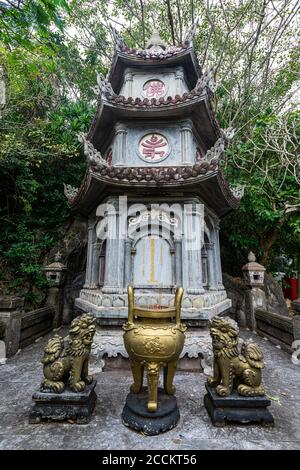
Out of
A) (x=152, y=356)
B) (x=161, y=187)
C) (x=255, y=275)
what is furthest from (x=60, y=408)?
(x=255, y=275)

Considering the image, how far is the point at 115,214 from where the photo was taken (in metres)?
6.32

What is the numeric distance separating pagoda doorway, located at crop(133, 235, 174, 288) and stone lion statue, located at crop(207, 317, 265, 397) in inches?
104

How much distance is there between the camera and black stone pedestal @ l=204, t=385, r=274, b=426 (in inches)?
130

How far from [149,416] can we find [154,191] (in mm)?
4586

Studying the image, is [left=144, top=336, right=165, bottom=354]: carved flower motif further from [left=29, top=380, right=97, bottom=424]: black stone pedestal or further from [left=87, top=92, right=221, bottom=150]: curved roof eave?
[left=87, top=92, right=221, bottom=150]: curved roof eave

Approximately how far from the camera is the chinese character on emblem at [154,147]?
279 inches

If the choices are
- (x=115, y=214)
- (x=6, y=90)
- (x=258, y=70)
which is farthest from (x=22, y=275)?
(x=258, y=70)

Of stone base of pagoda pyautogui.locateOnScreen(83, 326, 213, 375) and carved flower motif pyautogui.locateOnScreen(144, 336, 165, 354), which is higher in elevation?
carved flower motif pyautogui.locateOnScreen(144, 336, 165, 354)

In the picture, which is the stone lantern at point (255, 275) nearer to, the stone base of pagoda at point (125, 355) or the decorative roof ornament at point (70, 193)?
the stone base of pagoda at point (125, 355)

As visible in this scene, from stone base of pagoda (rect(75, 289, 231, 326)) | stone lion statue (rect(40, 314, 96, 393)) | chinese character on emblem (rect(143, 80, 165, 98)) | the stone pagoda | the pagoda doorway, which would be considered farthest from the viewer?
chinese character on emblem (rect(143, 80, 165, 98))

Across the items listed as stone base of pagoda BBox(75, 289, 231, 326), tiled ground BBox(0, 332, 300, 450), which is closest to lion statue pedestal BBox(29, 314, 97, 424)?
tiled ground BBox(0, 332, 300, 450)

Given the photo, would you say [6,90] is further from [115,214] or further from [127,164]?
[115,214]

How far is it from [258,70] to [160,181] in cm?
1071

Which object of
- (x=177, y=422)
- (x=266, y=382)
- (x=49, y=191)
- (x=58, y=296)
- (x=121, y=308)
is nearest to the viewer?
(x=177, y=422)
